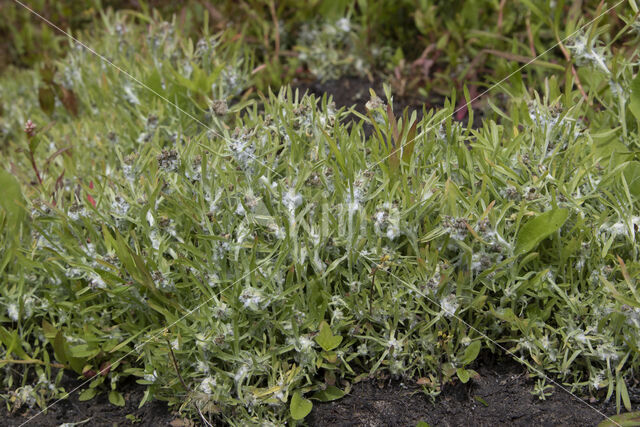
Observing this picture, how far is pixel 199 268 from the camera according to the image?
162 centimetres

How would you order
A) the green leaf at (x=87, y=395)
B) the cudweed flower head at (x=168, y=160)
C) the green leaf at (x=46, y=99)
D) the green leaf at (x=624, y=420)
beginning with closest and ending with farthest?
the green leaf at (x=624, y=420) → the cudweed flower head at (x=168, y=160) → the green leaf at (x=87, y=395) → the green leaf at (x=46, y=99)

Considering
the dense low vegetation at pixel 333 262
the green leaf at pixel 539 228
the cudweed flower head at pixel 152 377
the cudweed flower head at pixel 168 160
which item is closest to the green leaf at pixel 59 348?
the dense low vegetation at pixel 333 262

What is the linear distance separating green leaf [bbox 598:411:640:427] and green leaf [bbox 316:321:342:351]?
0.69 m

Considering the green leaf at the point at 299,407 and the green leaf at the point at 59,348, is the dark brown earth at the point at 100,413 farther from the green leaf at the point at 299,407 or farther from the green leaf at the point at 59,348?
the green leaf at the point at 299,407

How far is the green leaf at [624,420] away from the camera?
1.43m

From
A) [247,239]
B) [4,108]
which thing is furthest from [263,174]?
[4,108]

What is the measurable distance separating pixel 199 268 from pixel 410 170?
2.19 ft

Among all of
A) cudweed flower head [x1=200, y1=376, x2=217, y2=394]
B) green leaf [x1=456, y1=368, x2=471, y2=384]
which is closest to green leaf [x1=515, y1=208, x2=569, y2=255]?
green leaf [x1=456, y1=368, x2=471, y2=384]

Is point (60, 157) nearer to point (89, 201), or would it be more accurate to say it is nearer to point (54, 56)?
point (89, 201)

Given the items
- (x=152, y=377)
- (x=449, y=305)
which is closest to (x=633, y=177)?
(x=449, y=305)

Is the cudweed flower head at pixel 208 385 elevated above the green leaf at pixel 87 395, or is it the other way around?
A: the cudweed flower head at pixel 208 385

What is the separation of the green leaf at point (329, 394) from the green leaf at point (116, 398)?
1.92ft

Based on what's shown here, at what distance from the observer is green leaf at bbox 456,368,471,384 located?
5.12 ft

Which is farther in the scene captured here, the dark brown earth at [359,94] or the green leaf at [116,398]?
the dark brown earth at [359,94]
